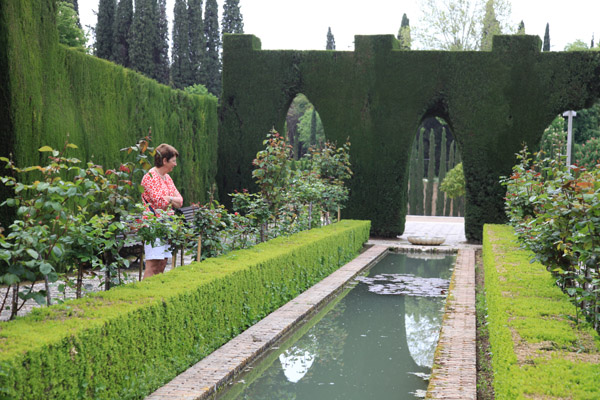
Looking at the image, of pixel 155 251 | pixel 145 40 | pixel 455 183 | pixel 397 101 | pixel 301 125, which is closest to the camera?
pixel 155 251

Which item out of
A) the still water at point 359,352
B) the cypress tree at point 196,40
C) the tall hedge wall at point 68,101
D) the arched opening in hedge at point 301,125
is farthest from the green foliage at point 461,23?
the still water at point 359,352

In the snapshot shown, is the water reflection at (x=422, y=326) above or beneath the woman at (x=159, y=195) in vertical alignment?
beneath

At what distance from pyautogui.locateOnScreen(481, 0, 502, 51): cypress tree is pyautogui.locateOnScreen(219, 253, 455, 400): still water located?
2585cm

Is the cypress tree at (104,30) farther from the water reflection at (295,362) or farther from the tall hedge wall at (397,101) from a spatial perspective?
the water reflection at (295,362)

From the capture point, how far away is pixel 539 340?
369 centimetres

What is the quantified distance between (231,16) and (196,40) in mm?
3971

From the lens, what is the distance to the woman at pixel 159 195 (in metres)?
5.94

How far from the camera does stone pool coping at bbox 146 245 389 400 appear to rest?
14.0 ft

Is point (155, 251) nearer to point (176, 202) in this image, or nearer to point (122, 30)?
point (176, 202)

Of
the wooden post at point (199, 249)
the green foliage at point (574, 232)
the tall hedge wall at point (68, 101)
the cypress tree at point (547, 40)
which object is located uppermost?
the cypress tree at point (547, 40)

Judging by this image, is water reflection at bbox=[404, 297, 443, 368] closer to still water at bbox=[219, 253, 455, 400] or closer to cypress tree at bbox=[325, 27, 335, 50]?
still water at bbox=[219, 253, 455, 400]

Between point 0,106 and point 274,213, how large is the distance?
3.44 m

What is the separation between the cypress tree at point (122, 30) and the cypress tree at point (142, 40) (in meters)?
1.22

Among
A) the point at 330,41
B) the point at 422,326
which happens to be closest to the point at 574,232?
the point at 422,326
